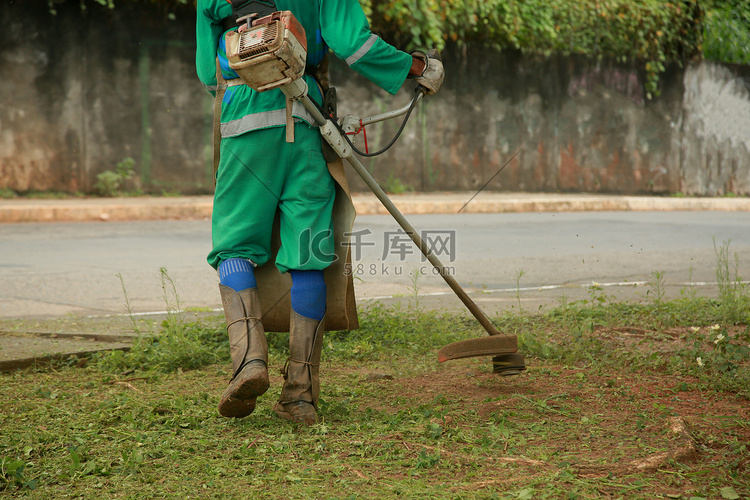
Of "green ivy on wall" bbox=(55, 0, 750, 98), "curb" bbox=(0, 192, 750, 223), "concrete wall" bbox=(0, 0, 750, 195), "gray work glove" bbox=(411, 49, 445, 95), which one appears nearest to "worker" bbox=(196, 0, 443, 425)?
"gray work glove" bbox=(411, 49, 445, 95)

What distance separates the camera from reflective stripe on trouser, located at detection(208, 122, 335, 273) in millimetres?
2742

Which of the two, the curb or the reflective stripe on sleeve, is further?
the curb

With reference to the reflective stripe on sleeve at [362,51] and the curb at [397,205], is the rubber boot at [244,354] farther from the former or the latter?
the curb at [397,205]

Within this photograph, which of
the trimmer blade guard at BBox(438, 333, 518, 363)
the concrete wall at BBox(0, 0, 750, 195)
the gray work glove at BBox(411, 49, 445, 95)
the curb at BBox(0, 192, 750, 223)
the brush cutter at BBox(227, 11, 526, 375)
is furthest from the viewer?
the concrete wall at BBox(0, 0, 750, 195)

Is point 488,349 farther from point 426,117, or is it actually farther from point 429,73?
Answer: point 426,117

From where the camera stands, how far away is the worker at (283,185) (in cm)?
273

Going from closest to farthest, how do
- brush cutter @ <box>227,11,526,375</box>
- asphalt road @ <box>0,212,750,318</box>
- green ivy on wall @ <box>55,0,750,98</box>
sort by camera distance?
brush cutter @ <box>227,11,526,375</box>
asphalt road @ <box>0,212,750,318</box>
green ivy on wall @ <box>55,0,750,98</box>

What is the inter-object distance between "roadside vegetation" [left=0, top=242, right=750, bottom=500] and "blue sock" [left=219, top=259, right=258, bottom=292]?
0.47 m

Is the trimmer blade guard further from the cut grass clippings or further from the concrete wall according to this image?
the concrete wall

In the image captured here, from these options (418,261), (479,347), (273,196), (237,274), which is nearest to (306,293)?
(237,274)

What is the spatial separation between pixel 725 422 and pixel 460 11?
11.7 m

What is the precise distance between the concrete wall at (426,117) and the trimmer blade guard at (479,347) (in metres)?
8.96

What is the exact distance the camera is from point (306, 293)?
2.80 m

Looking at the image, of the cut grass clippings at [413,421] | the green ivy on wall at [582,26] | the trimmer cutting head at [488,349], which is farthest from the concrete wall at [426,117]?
the trimmer cutting head at [488,349]
